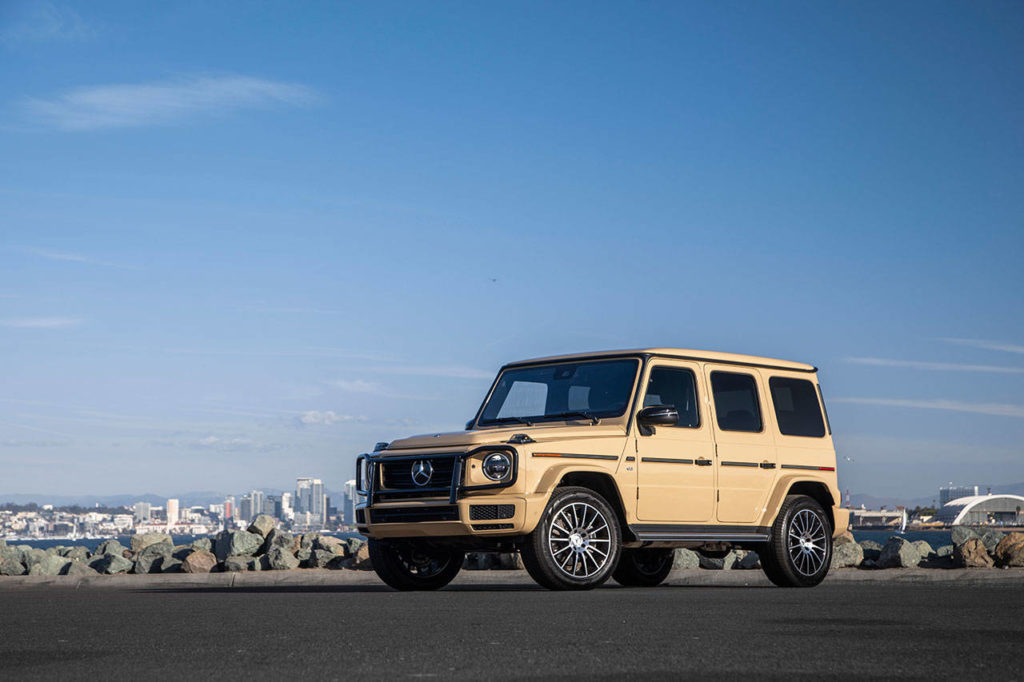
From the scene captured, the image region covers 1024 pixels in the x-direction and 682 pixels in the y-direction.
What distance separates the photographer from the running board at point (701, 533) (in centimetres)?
1245

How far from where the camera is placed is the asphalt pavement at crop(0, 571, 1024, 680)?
6.32 m

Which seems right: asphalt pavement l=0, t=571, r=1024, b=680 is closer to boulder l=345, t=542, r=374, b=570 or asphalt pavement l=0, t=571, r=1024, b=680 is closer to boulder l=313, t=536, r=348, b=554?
boulder l=345, t=542, r=374, b=570

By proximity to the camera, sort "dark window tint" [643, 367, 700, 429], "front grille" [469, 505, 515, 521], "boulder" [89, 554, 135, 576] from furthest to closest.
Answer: "boulder" [89, 554, 135, 576] → "dark window tint" [643, 367, 700, 429] → "front grille" [469, 505, 515, 521]

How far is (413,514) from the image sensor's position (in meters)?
12.1

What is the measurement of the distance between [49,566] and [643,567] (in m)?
11.0

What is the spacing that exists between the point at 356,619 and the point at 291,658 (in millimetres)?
2109

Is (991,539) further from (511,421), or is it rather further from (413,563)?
(413,563)

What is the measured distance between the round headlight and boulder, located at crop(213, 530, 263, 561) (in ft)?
29.3

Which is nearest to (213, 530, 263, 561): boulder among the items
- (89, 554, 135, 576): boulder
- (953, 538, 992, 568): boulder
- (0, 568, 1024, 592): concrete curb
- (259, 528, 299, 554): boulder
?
(259, 528, 299, 554): boulder

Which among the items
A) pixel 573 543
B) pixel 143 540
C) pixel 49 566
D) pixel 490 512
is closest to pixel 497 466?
pixel 490 512

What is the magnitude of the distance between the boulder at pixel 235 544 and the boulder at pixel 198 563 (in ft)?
1.80

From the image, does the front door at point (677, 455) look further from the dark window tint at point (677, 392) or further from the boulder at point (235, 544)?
the boulder at point (235, 544)

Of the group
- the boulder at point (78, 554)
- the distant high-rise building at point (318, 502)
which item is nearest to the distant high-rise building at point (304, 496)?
the distant high-rise building at point (318, 502)

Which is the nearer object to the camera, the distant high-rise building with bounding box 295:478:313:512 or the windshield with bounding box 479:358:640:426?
the windshield with bounding box 479:358:640:426
